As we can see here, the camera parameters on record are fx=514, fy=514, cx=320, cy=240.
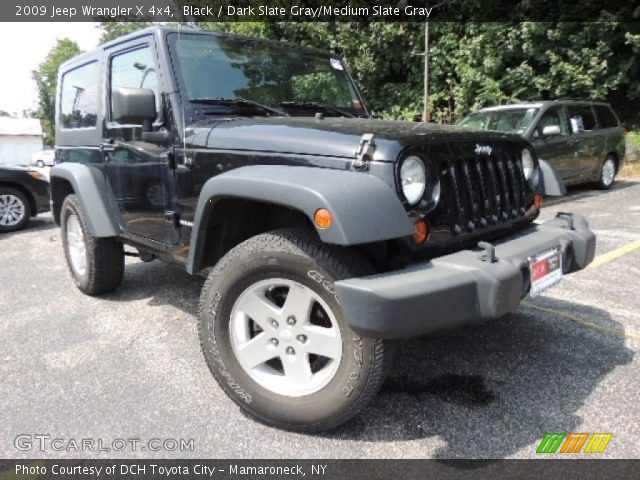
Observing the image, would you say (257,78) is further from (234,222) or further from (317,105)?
(234,222)

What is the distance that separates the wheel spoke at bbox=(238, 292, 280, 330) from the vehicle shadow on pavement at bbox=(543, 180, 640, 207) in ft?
24.3

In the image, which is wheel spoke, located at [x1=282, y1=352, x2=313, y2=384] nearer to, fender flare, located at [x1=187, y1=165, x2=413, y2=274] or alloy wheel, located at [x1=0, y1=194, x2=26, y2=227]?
fender flare, located at [x1=187, y1=165, x2=413, y2=274]

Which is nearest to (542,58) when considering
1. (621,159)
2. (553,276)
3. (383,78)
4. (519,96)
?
(519,96)

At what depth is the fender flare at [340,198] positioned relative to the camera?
1.93 m

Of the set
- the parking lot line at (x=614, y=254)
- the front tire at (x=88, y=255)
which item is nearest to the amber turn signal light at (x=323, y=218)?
the front tire at (x=88, y=255)

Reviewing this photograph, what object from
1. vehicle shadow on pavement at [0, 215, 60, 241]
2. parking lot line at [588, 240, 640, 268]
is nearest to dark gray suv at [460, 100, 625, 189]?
parking lot line at [588, 240, 640, 268]

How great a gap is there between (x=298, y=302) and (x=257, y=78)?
168 cm

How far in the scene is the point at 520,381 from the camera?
2680 millimetres

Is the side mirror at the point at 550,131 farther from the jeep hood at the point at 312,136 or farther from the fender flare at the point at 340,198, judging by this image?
the fender flare at the point at 340,198

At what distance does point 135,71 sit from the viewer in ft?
10.8

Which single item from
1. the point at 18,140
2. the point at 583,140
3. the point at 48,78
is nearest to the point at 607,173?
the point at 583,140

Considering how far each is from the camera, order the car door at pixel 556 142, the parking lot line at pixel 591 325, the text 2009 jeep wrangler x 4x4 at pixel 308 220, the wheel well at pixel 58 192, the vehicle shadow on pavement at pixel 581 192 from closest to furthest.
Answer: the text 2009 jeep wrangler x 4x4 at pixel 308 220 < the parking lot line at pixel 591 325 < the wheel well at pixel 58 192 < the car door at pixel 556 142 < the vehicle shadow on pavement at pixel 581 192

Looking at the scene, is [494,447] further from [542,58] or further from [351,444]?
[542,58]

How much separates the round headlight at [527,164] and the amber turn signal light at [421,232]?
1.12 metres
